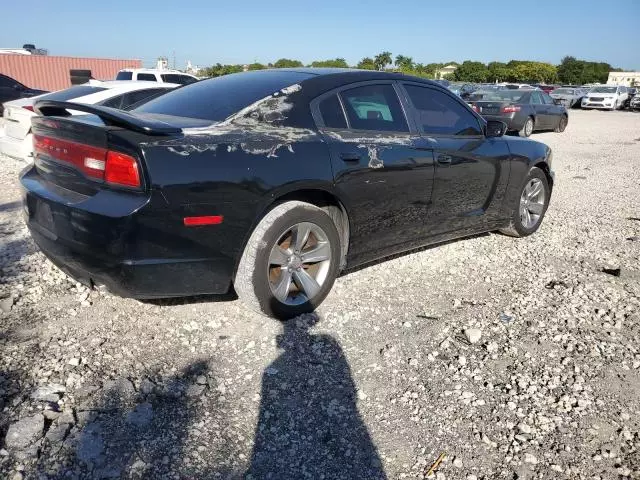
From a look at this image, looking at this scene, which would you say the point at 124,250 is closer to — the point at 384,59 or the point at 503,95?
the point at 503,95

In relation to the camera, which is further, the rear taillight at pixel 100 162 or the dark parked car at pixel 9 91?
the dark parked car at pixel 9 91

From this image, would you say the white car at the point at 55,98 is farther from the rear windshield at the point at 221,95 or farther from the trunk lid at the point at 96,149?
the trunk lid at the point at 96,149

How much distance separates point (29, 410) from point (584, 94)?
37710 mm

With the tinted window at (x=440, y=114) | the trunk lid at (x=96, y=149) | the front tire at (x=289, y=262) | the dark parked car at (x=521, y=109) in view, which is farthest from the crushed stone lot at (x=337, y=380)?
the dark parked car at (x=521, y=109)

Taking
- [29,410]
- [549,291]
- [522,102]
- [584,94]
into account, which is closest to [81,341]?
[29,410]

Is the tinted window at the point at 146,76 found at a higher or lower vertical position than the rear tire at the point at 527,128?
higher

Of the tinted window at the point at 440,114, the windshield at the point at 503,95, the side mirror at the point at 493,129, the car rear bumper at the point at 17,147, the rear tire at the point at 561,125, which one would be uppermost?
the tinted window at the point at 440,114

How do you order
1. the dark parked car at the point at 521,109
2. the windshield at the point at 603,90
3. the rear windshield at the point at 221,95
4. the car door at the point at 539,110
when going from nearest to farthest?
the rear windshield at the point at 221,95 < the dark parked car at the point at 521,109 < the car door at the point at 539,110 < the windshield at the point at 603,90

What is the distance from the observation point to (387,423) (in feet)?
8.16


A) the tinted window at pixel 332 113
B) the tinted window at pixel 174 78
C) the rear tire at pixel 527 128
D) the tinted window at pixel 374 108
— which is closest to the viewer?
the tinted window at pixel 332 113

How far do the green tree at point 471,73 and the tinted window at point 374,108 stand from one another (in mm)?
72285

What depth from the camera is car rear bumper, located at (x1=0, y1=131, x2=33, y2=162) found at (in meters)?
6.63

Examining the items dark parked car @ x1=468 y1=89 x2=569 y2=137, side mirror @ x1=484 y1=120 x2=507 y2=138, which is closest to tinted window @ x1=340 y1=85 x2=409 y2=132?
side mirror @ x1=484 y1=120 x2=507 y2=138

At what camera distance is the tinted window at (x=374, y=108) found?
11.9 ft
